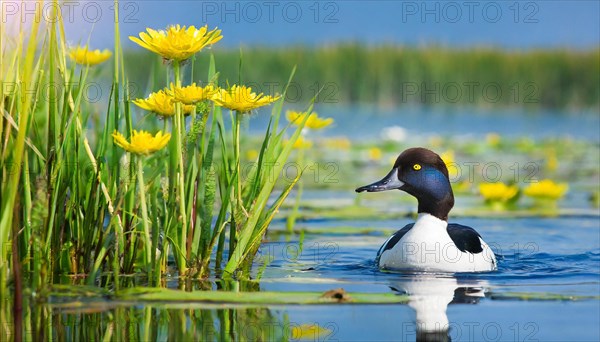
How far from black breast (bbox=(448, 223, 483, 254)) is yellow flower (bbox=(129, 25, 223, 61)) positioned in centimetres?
226

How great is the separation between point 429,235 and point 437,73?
41.6 feet

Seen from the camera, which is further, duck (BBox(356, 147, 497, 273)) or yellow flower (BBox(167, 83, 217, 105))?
duck (BBox(356, 147, 497, 273))

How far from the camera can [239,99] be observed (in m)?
5.02

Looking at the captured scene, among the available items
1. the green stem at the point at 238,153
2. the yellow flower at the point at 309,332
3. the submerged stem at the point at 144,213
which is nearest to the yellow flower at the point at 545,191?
the green stem at the point at 238,153

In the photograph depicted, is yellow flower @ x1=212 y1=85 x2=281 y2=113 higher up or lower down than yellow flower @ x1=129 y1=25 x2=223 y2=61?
lower down

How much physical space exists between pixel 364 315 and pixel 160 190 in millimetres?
1462

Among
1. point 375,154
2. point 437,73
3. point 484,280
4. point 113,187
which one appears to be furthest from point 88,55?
point 437,73

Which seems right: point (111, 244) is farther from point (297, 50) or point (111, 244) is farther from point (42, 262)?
point (297, 50)

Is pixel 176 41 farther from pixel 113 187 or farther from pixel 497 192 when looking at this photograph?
pixel 497 192

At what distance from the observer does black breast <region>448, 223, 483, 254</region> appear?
6.29m

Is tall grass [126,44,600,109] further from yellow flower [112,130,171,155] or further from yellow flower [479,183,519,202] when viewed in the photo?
yellow flower [112,130,171,155]

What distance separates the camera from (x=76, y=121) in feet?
17.0

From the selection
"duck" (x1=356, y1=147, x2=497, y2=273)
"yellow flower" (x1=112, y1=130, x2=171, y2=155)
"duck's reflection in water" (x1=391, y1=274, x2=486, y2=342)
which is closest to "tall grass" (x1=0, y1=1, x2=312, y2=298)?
"yellow flower" (x1=112, y1=130, x2=171, y2=155)

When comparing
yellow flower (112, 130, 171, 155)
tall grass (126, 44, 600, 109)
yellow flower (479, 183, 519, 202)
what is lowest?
yellow flower (479, 183, 519, 202)
